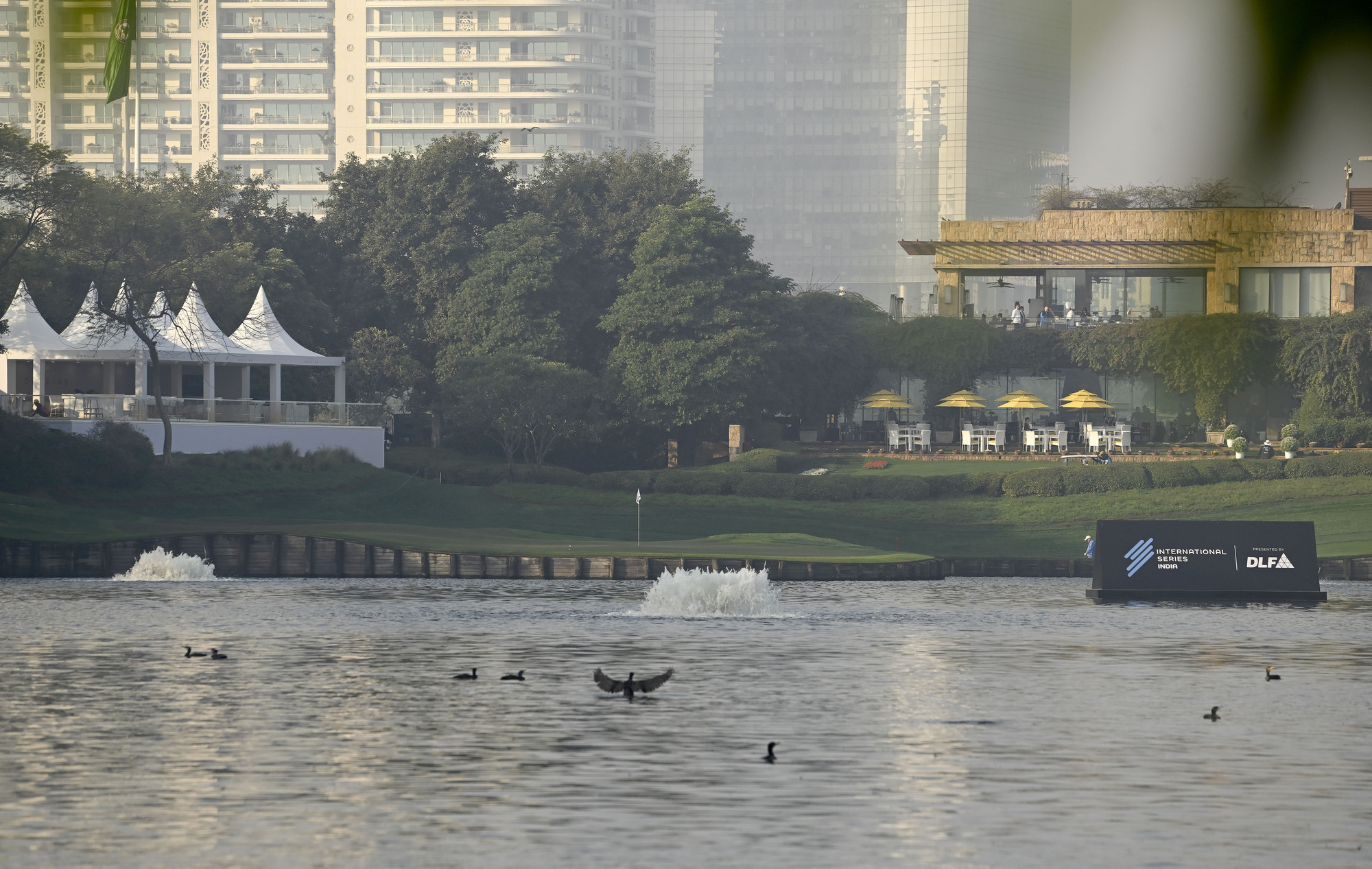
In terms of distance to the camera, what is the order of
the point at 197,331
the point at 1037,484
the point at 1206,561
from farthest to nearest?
1. the point at 197,331
2. the point at 1037,484
3. the point at 1206,561

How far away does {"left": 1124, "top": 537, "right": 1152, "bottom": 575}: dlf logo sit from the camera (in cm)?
5466

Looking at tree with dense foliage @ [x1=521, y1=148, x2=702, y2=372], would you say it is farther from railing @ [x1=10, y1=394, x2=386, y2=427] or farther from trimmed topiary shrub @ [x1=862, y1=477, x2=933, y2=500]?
trimmed topiary shrub @ [x1=862, y1=477, x2=933, y2=500]

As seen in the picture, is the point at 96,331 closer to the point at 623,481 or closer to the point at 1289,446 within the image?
the point at 623,481

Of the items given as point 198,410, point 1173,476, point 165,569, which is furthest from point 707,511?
point 165,569

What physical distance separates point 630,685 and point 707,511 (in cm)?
5160

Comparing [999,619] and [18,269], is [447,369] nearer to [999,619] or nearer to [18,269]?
[18,269]

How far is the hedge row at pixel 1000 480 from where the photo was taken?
270 feet

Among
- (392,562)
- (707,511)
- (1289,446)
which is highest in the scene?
(1289,446)

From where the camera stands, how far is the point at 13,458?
7444 cm

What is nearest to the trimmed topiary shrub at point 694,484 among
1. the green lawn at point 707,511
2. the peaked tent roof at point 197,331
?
the green lawn at point 707,511

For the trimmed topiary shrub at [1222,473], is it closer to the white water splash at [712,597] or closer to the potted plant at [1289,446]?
the potted plant at [1289,446]

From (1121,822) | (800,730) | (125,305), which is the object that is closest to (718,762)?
(800,730)

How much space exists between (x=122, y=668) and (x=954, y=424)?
73452 millimetres

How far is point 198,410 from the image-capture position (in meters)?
85.2
